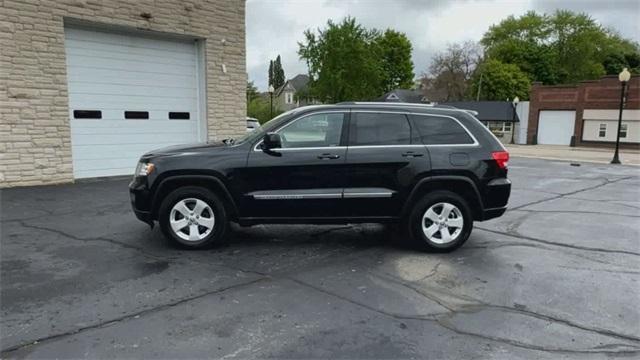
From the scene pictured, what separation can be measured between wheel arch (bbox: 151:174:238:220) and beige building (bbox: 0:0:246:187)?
6.16m

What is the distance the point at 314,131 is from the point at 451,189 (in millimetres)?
1832

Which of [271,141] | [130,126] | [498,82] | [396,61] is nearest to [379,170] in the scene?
[271,141]

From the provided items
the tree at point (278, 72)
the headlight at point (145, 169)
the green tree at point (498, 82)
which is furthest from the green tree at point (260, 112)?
the tree at point (278, 72)

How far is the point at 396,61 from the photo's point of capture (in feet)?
252

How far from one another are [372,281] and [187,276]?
187cm

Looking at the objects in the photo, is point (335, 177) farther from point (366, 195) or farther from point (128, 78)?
point (128, 78)

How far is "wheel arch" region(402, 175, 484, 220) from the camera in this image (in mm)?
5914

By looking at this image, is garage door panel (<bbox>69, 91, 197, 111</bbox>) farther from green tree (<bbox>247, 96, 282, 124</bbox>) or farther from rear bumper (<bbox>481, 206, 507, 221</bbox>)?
green tree (<bbox>247, 96, 282, 124</bbox>)

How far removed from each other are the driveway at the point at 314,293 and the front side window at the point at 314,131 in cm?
132

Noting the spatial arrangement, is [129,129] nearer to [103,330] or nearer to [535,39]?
[103,330]

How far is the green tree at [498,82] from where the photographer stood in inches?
2506

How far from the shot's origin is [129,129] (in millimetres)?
12148

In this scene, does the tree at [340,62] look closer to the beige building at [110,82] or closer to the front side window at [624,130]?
the front side window at [624,130]

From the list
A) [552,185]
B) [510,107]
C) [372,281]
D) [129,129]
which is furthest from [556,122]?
[372,281]
